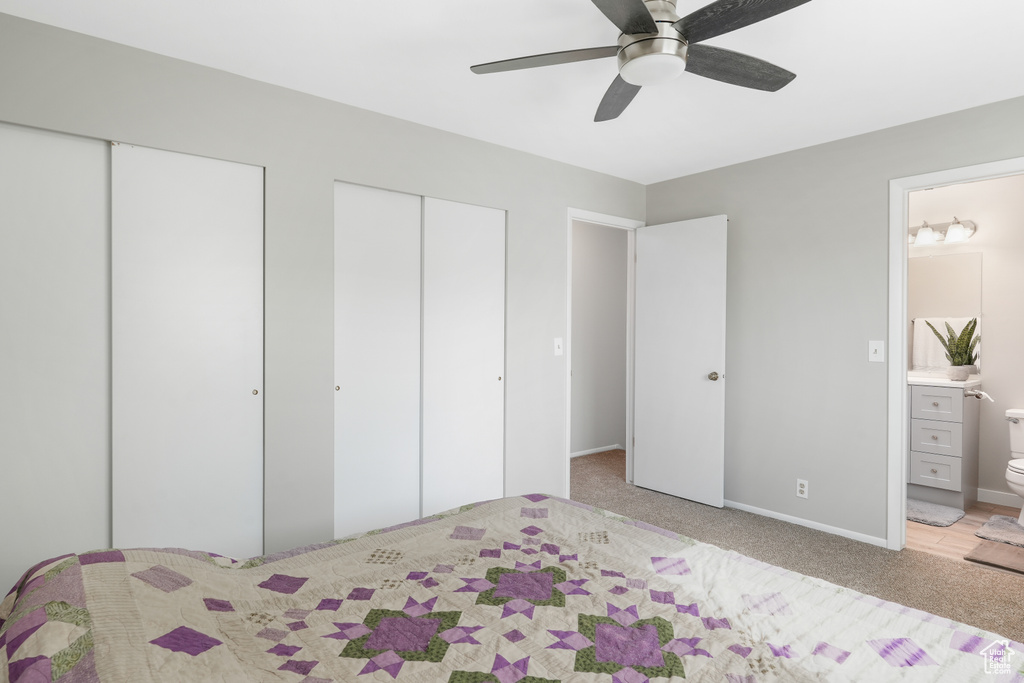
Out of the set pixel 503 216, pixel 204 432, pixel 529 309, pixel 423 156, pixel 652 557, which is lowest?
pixel 652 557

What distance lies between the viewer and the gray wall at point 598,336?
539 centimetres

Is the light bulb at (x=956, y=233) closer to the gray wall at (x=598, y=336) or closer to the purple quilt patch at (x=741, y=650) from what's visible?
the gray wall at (x=598, y=336)

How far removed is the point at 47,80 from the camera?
209 cm

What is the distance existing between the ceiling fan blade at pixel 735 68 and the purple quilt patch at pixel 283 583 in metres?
2.02

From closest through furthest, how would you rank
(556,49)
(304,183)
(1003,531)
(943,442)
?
1. (556,49)
2. (304,183)
3. (1003,531)
4. (943,442)

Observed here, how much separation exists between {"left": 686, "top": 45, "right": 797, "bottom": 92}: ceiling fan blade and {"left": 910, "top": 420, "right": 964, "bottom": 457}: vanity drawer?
324 cm

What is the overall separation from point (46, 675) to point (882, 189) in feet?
13.0

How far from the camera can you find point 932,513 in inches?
148

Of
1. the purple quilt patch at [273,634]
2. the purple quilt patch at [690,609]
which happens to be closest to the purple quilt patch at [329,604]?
the purple quilt patch at [273,634]

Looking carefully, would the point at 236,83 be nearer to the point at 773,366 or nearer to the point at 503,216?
the point at 503,216

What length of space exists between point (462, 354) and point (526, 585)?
6.45 feet

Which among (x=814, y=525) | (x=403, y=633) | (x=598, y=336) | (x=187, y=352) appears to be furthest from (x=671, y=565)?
(x=598, y=336)

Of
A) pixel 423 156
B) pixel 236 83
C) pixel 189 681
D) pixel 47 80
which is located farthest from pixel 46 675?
pixel 423 156

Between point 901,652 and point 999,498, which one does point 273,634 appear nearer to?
point 901,652
